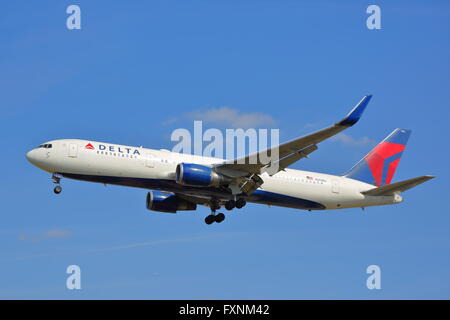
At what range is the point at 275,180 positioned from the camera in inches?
1805

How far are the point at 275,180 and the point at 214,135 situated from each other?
598cm

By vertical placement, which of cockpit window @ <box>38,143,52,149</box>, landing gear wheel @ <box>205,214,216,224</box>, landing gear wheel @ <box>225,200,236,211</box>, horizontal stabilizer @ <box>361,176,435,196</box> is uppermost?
cockpit window @ <box>38,143,52,149</box>

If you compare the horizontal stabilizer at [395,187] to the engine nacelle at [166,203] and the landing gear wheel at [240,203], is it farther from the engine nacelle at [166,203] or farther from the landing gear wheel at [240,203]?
the engine nacelle at [166,203]

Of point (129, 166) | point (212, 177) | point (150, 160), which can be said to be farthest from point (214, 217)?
point (129, 166)

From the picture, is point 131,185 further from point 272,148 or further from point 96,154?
point 272,148

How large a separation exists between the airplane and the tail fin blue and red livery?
1372 mm

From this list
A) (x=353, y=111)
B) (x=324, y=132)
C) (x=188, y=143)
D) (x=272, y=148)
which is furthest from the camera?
(x=188, y=143)

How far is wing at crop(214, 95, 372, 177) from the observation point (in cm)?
3844

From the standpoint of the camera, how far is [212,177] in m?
43.0

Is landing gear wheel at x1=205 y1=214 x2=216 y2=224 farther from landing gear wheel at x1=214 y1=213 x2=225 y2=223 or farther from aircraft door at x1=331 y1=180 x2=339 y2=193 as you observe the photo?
aircraft door at x1=331 y1=180 x2=339 y2=193

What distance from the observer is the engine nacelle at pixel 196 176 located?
42.0m

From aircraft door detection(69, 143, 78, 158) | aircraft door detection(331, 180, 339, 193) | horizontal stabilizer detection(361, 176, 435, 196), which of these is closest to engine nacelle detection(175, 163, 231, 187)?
aircraft door detection(69, 143, 78, 158)

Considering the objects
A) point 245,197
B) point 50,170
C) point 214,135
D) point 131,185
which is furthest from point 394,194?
point 50,170

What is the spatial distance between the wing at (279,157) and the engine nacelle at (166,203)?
6.81 meters
